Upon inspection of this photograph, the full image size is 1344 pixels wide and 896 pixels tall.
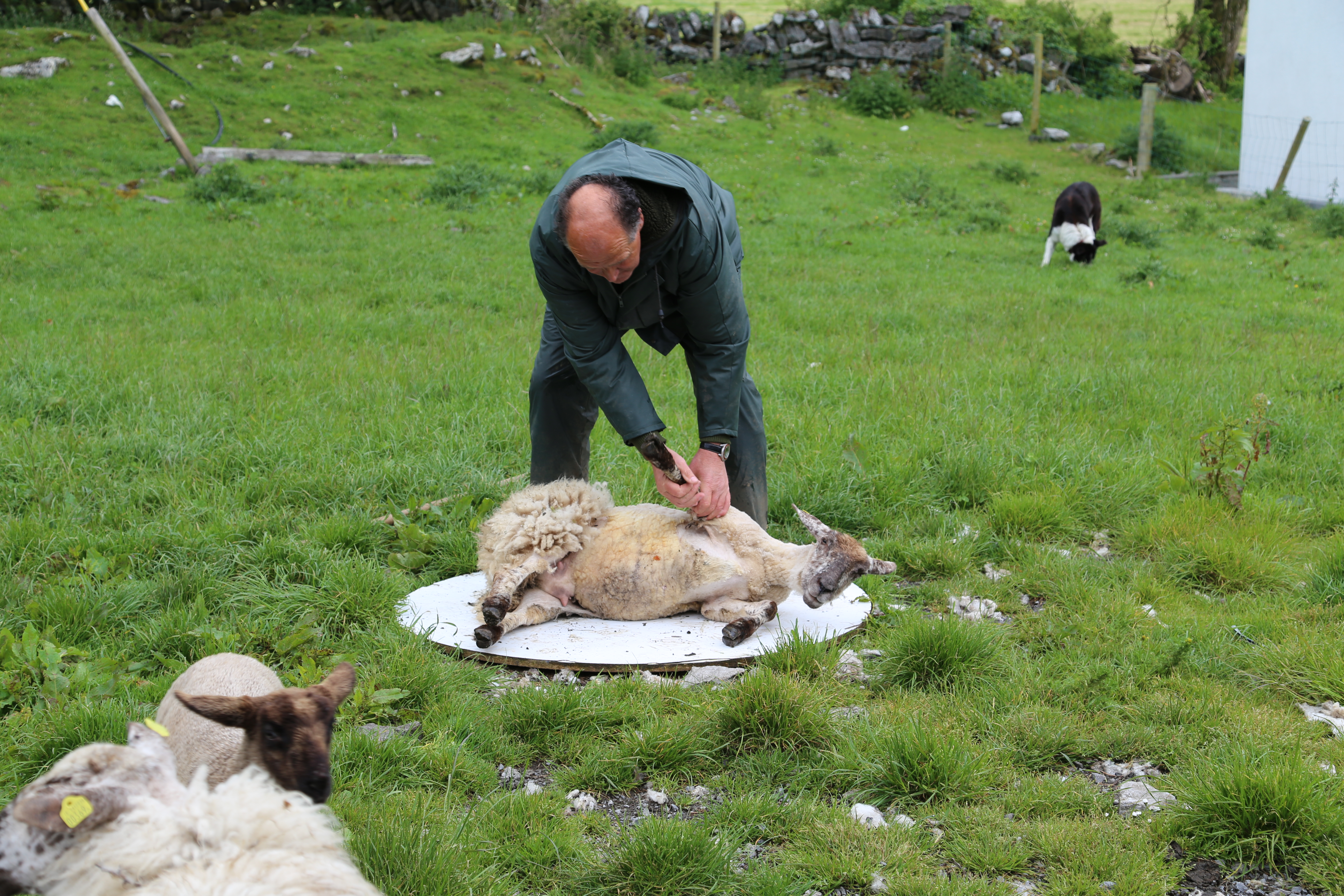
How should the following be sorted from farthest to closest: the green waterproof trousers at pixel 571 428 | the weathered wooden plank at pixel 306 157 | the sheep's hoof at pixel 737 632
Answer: the weathered wooden plank at pixel 306 157
the green waterproof trousers at pixel 571 428
the sheep's hoof at pixel 737 632

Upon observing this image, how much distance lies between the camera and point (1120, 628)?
4.27 metres

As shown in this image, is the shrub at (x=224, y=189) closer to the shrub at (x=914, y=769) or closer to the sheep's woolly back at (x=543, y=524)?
the sheep's woolly back at (x=543, y=524)

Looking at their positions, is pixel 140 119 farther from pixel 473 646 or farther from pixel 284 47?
pixel 473 646

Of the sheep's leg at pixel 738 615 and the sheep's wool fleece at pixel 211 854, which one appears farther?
the sheep's leg at pixel 738 615

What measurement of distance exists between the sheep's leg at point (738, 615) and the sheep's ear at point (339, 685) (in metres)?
2.05

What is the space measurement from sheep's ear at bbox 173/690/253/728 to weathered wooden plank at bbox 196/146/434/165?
15007 millimetres

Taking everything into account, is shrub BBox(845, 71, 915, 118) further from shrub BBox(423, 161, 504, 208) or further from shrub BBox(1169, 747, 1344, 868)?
shrub BBox(1169, 747, 1344, 868)

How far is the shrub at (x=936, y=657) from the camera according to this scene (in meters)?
3.89

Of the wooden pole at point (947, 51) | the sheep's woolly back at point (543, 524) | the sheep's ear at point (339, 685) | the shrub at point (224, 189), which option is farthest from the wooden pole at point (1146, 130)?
the sheep's ear at point (339, 685)

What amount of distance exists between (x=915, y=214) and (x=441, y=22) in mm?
16476

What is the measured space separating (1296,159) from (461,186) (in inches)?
636

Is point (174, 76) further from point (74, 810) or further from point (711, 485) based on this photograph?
point (74, 810)

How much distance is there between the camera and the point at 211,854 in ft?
5.76

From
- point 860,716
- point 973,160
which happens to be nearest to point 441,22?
point 973,160
